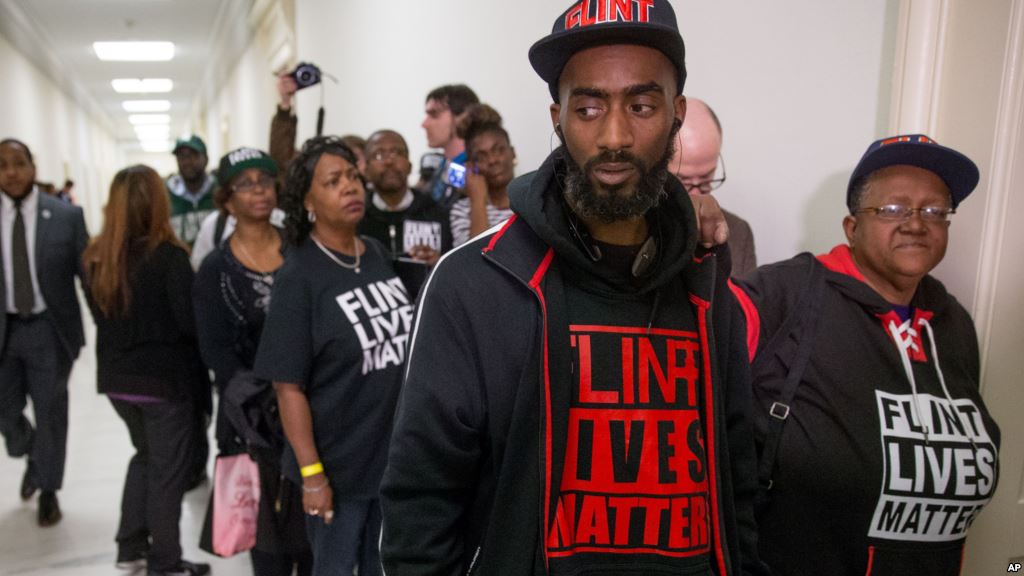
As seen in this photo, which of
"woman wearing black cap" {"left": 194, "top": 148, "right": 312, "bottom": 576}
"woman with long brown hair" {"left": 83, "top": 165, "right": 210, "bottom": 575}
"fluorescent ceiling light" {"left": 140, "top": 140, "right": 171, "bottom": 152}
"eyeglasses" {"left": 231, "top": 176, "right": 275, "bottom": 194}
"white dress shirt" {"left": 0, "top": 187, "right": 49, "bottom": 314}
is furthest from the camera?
"fluorescent ceiling light" {"left": 140, "top": 140, "right": 171, "bottom": 152}

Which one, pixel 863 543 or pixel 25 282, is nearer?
pixel 863 543

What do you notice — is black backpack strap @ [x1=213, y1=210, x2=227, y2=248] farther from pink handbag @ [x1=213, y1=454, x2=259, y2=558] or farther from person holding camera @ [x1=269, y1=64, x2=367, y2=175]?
pink handbag @ [x1=213, y1=454, x2=259, y2=558]

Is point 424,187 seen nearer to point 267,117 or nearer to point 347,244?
point 347,244

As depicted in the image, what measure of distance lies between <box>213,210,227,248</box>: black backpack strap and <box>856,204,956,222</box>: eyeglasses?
2.74 meters

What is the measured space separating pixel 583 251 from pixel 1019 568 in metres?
1.54

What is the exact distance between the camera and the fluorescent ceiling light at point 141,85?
1380 cm

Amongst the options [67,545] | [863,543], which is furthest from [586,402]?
[67,545]

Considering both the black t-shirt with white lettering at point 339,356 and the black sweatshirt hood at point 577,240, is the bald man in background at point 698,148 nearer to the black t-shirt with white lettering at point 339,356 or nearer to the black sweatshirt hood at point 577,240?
the black sweatshirt hood at point 577,240

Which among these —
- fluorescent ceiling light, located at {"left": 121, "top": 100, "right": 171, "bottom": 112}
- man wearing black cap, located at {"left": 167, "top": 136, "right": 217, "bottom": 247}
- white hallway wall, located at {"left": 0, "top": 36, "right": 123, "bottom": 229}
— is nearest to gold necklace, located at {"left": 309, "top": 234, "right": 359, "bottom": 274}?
man wearing black cap, located at {"left": 167, "top": 136, "right": 217, "bottom": 247}

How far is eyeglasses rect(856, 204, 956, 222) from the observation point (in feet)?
4.87

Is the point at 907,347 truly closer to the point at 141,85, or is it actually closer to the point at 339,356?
the point at 339,356

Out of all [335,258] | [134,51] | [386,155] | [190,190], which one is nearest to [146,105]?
[134,51]

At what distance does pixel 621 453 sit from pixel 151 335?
2186 millimetres

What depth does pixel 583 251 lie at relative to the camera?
3.43ft
